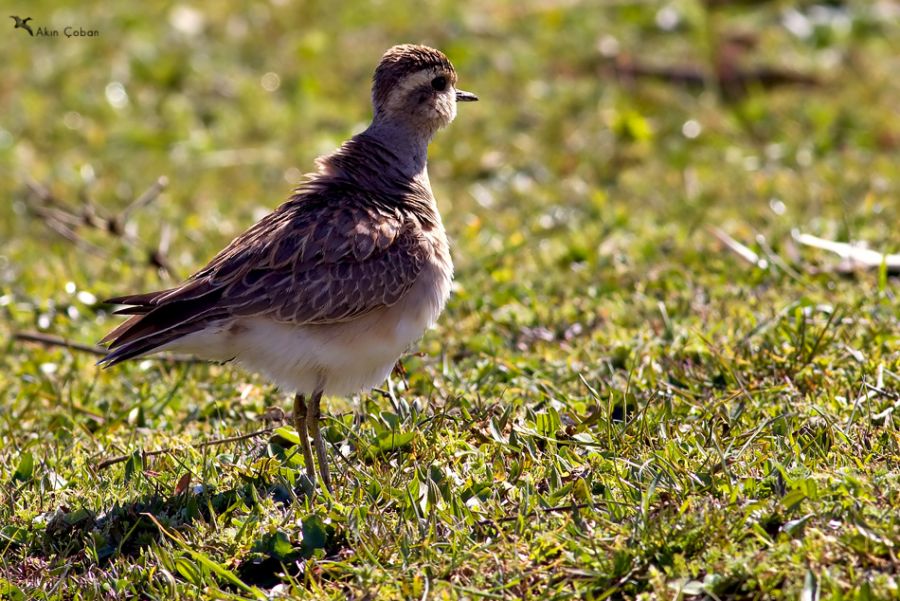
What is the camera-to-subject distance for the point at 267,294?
17.0ft

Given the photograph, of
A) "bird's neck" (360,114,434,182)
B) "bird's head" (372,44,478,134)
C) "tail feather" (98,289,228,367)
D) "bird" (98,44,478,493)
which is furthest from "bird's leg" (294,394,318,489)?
"bird's head" (372,44,478,134)

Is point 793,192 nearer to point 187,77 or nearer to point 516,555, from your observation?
point 516,555

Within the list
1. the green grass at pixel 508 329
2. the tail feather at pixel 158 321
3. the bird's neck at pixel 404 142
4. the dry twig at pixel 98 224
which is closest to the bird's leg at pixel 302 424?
the green grass at pixel 508 329

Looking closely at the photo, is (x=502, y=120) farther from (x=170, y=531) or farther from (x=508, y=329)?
(x=170, y=531)

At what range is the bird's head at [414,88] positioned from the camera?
20.6ft

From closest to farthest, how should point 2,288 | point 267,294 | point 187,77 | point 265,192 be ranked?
1. point 267,294
2. point 2,288
3. point 265,192
4. point 187,77

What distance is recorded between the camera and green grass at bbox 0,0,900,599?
4.43m

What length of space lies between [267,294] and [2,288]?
3.29 metres

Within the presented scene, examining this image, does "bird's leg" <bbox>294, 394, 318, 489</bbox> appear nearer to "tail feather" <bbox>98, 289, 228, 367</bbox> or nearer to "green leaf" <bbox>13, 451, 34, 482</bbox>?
"tail feather" <bbox>98, 289, 228, 367</bbox>

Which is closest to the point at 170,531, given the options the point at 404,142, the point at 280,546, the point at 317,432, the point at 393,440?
the point at 280,546

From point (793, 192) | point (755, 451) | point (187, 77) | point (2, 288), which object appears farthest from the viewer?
point (187, 77)

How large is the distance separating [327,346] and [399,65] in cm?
182

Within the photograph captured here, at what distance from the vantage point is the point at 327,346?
5266 millimetres

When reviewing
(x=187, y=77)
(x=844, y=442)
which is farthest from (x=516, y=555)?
(x=187, y=77)
